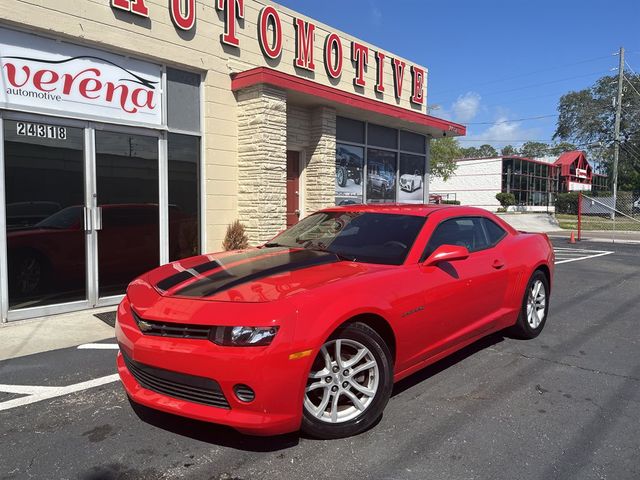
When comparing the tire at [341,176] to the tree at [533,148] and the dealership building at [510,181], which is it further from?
the tree at [533,148]

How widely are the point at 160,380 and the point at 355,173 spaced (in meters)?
9.01

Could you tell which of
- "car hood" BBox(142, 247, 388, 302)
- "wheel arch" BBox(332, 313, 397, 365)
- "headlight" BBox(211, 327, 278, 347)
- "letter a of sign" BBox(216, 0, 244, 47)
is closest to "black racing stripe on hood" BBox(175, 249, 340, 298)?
"car hood" BBox(142, 247, 388, 302)

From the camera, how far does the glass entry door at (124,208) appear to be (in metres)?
7.02

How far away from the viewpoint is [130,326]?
128 inches

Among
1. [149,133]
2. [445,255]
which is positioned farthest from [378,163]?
[445,255]

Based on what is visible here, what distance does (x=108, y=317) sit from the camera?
652 centimetres

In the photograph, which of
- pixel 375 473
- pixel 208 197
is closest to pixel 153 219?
pixel 208 197

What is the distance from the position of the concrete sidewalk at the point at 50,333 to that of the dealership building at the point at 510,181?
128 ft

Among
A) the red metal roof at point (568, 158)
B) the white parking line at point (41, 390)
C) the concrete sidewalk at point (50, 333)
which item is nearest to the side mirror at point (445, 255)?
the white parking line at point (41, 390)

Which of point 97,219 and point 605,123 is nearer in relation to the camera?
point 97,219

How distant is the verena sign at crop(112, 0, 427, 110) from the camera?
8023 millimetres

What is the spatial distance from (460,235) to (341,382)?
2.10 meters

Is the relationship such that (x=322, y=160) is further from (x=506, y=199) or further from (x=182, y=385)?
(x=506, y=199)

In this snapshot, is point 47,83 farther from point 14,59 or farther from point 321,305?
point 321,305
